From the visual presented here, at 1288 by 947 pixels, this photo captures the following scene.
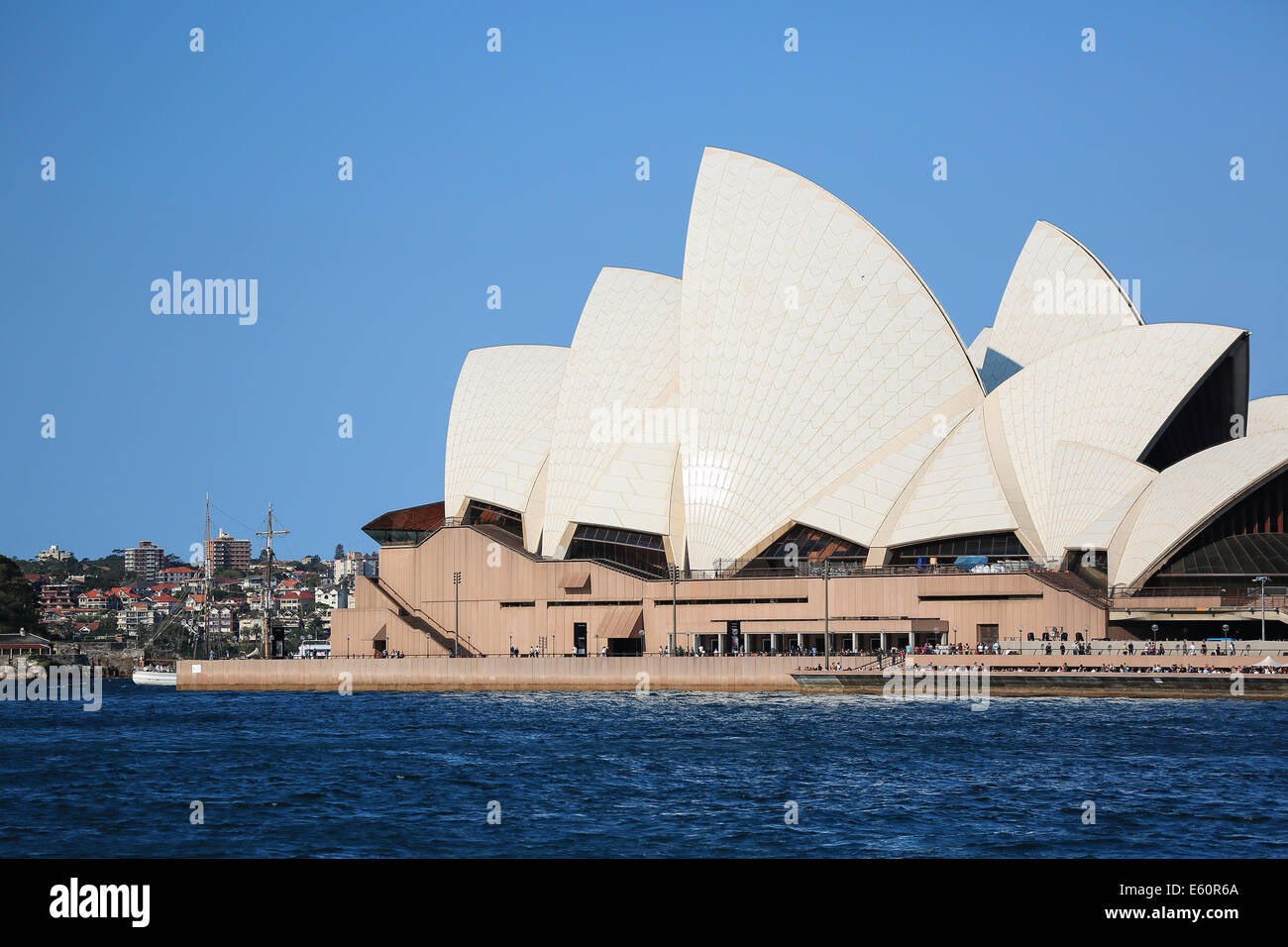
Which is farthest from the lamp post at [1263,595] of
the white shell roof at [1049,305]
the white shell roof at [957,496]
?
the white shell roof at [1049,305]

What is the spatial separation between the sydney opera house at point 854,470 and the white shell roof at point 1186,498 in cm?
10

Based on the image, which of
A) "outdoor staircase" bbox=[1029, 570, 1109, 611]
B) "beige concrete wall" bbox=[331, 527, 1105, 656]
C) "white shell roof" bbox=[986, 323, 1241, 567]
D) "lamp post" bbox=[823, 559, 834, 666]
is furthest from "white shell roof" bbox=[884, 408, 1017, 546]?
"lamp post" bbox=[823, 559, 834, 666]

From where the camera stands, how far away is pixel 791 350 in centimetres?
6694

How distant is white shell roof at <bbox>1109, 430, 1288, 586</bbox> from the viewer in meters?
58.3

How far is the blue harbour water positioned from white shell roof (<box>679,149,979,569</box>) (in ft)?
58.5

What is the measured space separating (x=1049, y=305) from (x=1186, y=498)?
21.4m

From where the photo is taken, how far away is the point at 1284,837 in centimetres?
2255

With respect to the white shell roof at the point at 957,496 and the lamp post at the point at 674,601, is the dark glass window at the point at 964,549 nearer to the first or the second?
the white shell roof at the point at 957,496

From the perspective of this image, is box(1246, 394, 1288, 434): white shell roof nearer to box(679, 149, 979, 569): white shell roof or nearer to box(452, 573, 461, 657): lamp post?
box(679, 149, 979, 569): white shell roof

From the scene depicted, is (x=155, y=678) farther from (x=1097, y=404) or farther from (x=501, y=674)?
(x=1097, y=404)

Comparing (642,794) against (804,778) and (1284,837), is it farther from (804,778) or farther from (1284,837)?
(1284,837)

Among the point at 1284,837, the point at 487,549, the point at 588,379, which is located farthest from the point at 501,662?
the point at 1284,837

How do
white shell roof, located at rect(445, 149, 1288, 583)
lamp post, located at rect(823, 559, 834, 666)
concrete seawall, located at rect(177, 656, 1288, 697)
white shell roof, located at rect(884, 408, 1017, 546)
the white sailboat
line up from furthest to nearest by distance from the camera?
1. the white sailboat
2. white shell roof, located at rect(884, 408, 1017, 546)
3. white shell roof, located at rect(445, 149, 1288, 583)
4. lamp post, located at rect(823, 559, 834, 666)
5. concrete seawall, located at rect(177, 656, 1288, 697)

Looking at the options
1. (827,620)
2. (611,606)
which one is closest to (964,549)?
(827,620)
